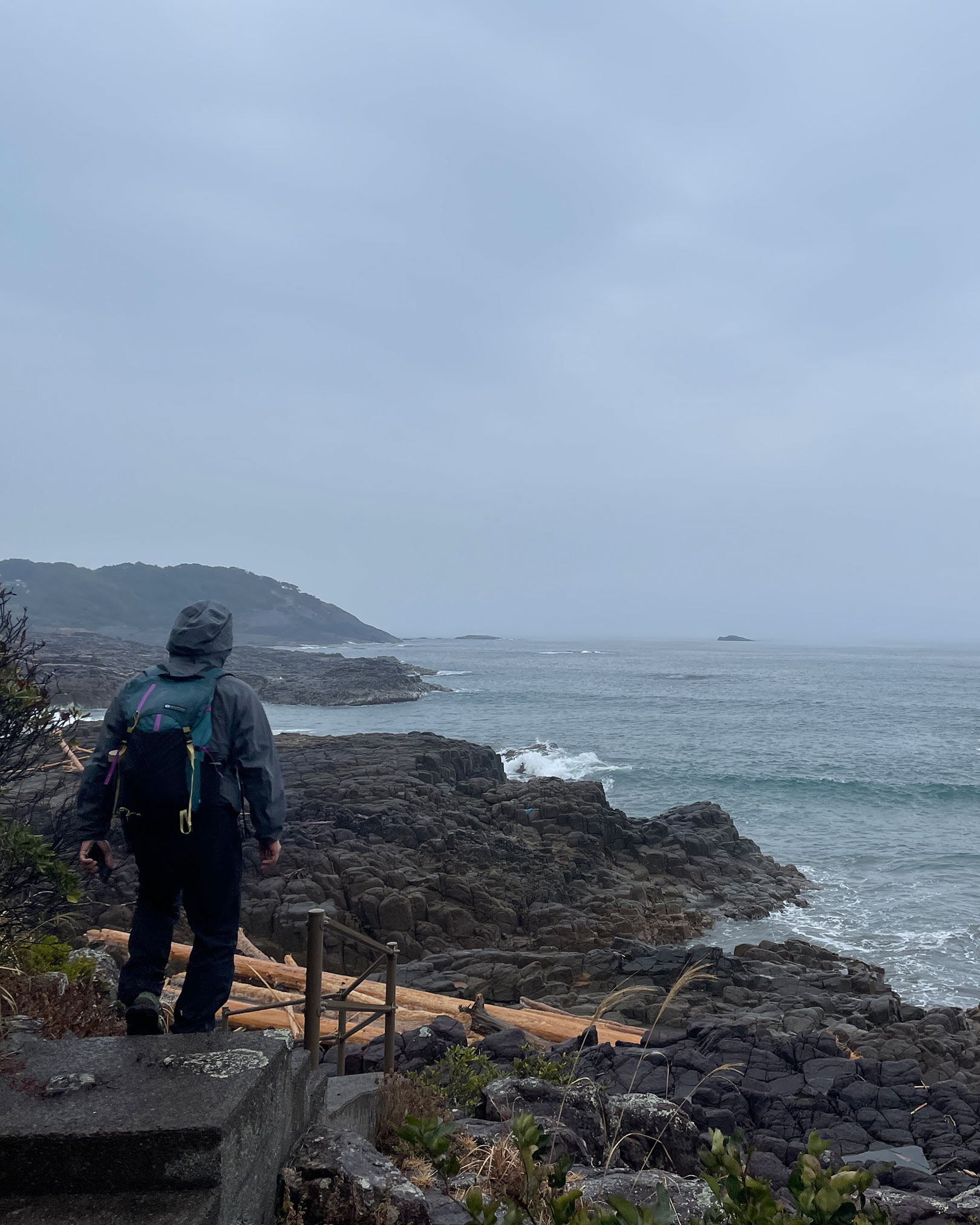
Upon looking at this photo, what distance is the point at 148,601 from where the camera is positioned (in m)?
169

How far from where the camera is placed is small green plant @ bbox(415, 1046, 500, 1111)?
5.16 metres

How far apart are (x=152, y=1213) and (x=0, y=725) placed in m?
3.50

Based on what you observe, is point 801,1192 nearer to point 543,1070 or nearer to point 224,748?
point 224,748

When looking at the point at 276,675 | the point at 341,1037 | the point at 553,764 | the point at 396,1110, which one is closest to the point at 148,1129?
the point at 396,1110

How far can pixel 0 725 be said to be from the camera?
5.02 meters

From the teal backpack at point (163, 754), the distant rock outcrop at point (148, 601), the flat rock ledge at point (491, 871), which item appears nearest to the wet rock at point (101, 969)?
the teal backpack at point (163, 754)

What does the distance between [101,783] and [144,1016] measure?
98 centimetres

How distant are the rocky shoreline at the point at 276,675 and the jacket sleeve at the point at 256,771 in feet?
154

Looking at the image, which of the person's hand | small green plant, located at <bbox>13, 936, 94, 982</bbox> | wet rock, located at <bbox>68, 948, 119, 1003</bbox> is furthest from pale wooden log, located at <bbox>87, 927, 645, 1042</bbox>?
the person's hand

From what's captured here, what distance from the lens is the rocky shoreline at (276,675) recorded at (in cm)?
5175

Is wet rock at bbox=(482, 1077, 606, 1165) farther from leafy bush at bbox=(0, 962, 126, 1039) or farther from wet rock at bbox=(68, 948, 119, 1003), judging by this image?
wet rock at bbox=(68, 948, 119, 1003)

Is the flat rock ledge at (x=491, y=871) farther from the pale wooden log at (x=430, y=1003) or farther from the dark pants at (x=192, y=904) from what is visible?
the dark pants at (x=192, y=904)

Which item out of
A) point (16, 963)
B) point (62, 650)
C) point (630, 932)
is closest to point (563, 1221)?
point (16, 963)

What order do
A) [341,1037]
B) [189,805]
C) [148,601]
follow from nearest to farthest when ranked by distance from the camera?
[189,805], [341,1037], [148,601]
